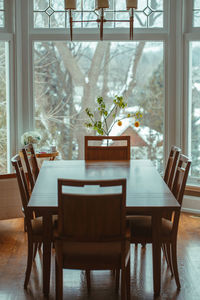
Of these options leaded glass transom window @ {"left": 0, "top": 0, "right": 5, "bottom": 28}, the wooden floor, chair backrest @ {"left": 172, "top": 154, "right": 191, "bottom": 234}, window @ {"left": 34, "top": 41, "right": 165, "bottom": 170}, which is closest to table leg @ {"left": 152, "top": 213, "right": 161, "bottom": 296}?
the wooden floor

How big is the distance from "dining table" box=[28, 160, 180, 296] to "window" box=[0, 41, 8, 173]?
1.61 m

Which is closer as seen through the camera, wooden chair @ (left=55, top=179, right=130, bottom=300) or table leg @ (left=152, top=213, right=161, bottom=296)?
wooden chair @ (left=55, top=179, right=130, bottom=300)

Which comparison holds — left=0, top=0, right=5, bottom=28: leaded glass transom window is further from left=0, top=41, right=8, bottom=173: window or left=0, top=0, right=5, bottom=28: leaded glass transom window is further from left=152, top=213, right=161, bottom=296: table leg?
left=152, top=213, right=161, bottom=296: table leg

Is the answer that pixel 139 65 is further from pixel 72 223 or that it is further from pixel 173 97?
pixel 72 223

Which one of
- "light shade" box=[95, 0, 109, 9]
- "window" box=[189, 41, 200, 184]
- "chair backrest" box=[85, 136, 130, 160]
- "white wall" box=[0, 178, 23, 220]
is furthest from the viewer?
"window" box=[189, 41, 200, 184]

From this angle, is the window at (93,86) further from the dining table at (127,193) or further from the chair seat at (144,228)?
the chair seat at (144,228)

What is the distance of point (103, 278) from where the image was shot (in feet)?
11.2

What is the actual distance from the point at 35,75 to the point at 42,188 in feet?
9.35

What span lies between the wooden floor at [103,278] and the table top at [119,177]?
0.69 meters

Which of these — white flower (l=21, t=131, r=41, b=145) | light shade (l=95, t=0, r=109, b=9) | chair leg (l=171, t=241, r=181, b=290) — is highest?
light shade (l=95, t=0, r=109, b=9)

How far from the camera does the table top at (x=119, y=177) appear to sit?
2.64 meters

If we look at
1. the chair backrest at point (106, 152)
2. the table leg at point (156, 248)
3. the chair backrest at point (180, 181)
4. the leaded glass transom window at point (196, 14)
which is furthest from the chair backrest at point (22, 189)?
the leaded glass transom window at point (196, 14)

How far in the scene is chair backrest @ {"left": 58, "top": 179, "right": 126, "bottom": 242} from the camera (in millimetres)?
2418

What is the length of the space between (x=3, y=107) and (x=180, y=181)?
2.96 metres
